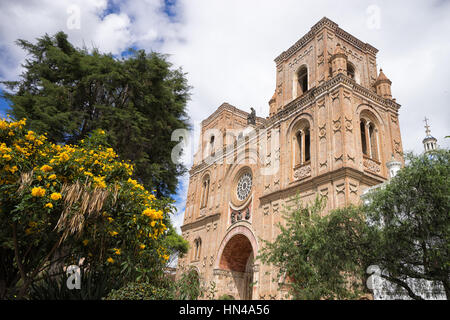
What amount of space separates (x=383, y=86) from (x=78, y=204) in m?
19.5

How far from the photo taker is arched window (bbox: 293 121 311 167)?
18562 mm

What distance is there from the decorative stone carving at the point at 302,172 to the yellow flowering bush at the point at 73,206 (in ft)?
35.5

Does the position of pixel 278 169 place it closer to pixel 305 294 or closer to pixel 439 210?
pixel 305 294

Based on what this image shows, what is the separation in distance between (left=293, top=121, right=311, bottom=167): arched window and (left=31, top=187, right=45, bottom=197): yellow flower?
14446mm

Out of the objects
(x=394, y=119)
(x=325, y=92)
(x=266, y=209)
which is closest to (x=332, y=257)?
(x=266, y=209)

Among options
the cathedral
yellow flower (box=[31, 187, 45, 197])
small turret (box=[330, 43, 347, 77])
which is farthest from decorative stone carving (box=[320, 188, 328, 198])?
yellow flower (box=[31, 187, 45, 197])

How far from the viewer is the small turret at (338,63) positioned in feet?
58.5

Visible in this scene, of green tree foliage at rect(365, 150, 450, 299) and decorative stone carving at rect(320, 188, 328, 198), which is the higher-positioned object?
decorative stone carving at rect(320, 188, 328, 198)

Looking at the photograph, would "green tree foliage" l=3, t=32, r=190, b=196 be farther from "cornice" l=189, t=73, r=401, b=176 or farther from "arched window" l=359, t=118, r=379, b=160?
"arched window" l=359, t=118, r=379, b=160

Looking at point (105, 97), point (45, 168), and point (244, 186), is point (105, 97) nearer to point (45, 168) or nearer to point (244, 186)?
point (45, 168)

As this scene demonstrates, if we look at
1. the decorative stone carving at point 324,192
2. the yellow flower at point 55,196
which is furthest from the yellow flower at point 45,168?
the decorative stone carving at point 324,192

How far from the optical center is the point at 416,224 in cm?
768

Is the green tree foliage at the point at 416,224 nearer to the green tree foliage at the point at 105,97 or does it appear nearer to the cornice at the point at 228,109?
the green tree foliage at the point at 105,97

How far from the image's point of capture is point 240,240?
71.7 ft
